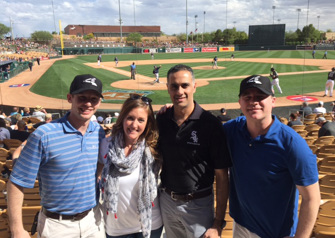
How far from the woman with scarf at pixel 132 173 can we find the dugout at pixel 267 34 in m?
56.3

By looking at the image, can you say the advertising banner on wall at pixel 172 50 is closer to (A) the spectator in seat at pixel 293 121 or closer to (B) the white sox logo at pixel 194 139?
(A) the spectator in seat at pixel 293 121

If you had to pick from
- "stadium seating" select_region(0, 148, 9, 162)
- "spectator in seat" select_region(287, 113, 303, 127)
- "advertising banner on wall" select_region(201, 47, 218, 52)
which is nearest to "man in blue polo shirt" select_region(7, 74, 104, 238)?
"stadium seating" select_region(0, 148, 9, 162)

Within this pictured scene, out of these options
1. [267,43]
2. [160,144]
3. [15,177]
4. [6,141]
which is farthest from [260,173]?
A: [267,43]

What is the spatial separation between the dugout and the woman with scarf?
56253mm

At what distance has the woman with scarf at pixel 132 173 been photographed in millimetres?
2422

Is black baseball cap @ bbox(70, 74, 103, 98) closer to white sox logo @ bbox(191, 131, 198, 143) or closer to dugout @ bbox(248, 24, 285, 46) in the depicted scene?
white sox logo @ bbox(191, 131, 198, 143)

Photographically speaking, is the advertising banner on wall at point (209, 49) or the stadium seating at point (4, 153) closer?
the stadium seating at point (4, 153)

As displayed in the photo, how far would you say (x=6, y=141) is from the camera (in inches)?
258

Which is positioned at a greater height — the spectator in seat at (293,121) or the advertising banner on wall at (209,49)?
the advertising banner on wall at (209,49)

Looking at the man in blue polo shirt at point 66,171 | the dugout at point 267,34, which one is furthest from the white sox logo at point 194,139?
the dugout at point 267,34

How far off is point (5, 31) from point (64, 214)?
92.4 metres

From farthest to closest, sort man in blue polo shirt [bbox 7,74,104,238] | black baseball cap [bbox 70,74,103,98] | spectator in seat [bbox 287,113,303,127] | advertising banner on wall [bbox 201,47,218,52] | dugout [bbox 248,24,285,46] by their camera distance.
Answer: advertising banner on wall [bbox 201,47,218,52]
dugout [bbox 248,24,285,46]
spectator in seat [bbox 287,113,303,127]
black baseball cap [bbox 70,74,103,98]
man in blue polo shirt [bbox 7,74,104,238]

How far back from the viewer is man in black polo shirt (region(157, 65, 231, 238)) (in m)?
2.50

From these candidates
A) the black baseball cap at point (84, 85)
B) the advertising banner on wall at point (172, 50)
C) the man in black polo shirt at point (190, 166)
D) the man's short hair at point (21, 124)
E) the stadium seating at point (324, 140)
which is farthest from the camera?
the advertising banner on wall at point (172, 50)
